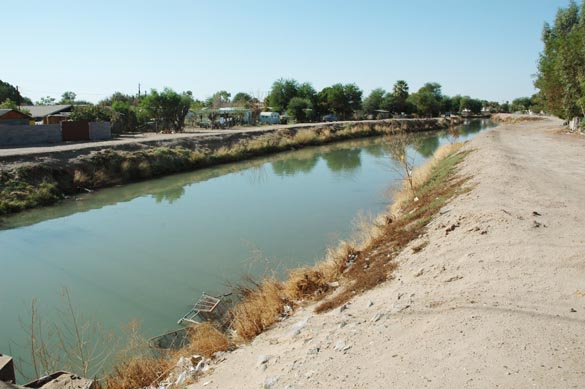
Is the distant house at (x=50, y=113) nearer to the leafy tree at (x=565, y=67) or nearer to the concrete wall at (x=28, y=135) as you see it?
the concrete wall at (x=28, y=135)

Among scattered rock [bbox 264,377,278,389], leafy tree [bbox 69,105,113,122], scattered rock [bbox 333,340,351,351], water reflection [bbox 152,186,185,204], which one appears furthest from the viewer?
leafy tree [bbox 69,105,113,122]

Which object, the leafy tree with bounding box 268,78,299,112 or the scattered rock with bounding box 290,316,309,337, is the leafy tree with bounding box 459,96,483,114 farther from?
the scattered rock with bounding box 290,316,309,337

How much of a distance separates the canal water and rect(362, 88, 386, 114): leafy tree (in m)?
79.7

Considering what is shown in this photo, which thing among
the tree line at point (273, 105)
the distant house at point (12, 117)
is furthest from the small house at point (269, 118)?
the distant house at point (12, 117)

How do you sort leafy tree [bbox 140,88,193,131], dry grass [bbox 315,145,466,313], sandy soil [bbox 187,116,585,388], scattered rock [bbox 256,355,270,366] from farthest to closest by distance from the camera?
1. leafy tree [bbox 140,88,193,131]
2. dry grass [bbox 315,145,466,313]
3. scattered rock [bbox 256,355,270,366]
4. sandy soil [bbox 187,116,585,388]

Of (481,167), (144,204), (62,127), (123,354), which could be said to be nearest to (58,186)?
(144,204)

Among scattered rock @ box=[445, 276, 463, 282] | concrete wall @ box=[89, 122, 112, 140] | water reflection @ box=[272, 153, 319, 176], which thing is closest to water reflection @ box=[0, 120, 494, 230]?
water reflection @ box=[272, 153, 319, 176]

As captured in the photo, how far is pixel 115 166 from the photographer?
27.7 m

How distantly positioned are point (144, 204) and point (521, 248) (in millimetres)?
18545

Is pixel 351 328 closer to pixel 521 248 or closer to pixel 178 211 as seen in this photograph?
pixel 521 248

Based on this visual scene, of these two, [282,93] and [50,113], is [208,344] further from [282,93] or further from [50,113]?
[282,93]

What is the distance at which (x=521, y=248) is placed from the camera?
770 cm

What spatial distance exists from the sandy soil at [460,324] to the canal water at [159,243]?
4.05 metres

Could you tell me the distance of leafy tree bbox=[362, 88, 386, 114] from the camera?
106m
